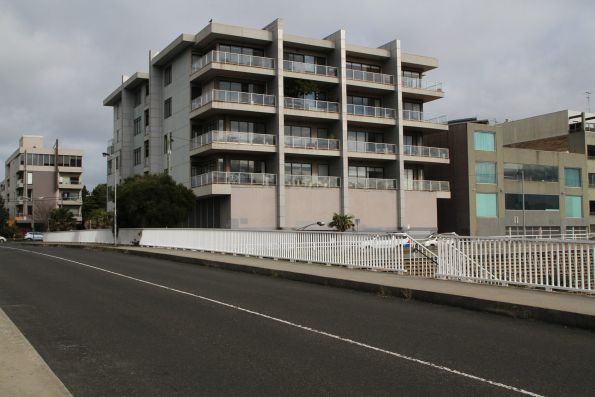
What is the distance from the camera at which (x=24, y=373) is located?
6.13m

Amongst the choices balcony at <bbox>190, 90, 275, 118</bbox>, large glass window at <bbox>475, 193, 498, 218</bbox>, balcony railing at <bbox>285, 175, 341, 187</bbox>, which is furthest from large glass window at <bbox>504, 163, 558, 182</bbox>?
balcony at <bbox>190, 90, 275, 118</bbox>

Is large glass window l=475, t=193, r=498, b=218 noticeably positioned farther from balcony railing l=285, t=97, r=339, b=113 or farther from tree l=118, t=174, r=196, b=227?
tree l=118, t=174, r=196, b=227

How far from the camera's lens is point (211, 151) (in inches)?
1796

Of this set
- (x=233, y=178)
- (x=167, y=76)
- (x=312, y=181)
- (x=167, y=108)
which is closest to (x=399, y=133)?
(x=312, y=181)

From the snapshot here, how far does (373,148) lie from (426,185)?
7.20 metres

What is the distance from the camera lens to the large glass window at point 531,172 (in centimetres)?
5966

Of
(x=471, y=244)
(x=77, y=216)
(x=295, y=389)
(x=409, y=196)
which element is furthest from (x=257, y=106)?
(x=77, y=216)

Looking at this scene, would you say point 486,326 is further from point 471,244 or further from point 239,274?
point 239,274

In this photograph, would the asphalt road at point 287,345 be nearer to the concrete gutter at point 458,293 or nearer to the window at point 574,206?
the concrete gutter at point 458,293

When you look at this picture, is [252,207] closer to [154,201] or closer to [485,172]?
[154,201]

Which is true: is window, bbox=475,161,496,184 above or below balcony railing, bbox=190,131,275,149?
below

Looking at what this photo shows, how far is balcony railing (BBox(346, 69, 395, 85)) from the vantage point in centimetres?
5066

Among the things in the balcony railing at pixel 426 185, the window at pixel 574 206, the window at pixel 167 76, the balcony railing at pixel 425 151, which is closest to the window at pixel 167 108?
the window at pixel 167 76

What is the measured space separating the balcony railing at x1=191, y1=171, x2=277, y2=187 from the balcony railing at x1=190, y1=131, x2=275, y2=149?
253 centimetres
